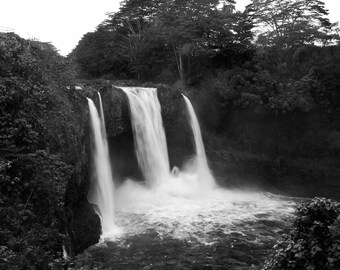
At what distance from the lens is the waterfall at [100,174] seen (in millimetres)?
14407

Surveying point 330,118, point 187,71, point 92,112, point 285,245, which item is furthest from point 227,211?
point 187,71

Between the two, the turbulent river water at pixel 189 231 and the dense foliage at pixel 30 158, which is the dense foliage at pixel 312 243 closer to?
the dense foliage at pixel 30 158

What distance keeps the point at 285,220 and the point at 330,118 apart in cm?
1111

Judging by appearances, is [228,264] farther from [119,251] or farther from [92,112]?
[92,112]

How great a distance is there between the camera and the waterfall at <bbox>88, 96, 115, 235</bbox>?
14.4 metres

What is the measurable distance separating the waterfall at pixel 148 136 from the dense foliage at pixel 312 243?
1277 centimetres

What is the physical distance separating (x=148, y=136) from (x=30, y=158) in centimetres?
1050

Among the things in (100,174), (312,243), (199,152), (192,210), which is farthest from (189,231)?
(199,152)

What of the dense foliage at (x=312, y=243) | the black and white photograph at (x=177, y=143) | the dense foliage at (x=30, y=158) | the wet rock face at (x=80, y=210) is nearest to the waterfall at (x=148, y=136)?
the black and white photograph at (x=177, y=143)

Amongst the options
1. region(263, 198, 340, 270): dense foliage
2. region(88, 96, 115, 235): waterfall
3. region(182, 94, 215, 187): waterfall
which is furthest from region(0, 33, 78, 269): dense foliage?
A: region(182, 94, 215, 187): waterfall

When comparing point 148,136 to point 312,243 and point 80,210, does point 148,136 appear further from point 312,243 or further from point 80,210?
point 312,243

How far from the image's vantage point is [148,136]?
18.3 meters

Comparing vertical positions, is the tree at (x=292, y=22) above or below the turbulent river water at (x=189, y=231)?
above

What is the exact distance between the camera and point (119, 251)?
1117cm
